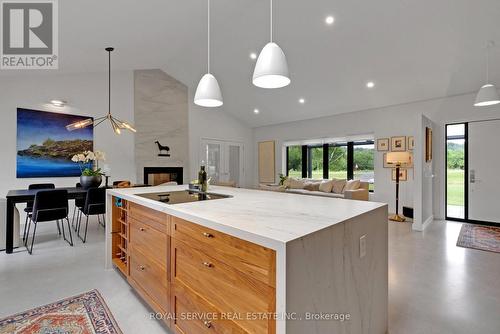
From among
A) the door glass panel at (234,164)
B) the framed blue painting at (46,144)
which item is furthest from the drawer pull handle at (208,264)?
the door glass panel at (234,164)

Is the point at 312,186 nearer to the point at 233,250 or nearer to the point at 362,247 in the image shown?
the point at 362,247

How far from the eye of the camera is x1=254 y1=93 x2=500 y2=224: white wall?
17.0ft

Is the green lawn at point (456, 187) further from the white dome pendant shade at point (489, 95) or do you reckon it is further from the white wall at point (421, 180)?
the white dome pendant shade at point (489, 95)

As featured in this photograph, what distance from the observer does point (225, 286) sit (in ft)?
4.16

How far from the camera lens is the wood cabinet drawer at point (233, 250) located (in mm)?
1046

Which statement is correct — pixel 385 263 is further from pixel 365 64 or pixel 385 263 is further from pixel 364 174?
pixel 364 174

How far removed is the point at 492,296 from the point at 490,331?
2.22 feet

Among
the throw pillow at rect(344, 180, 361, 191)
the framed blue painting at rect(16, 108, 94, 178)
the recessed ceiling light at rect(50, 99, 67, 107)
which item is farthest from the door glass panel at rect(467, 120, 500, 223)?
the recessed ceiling light at rect(50, 99, 67, 107)

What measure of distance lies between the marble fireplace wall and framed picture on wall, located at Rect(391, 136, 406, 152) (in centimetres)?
562

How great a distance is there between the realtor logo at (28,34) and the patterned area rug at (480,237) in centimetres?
659

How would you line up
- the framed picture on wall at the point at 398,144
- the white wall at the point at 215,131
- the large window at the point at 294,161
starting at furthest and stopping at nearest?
the large window at the point at 294,161 < the white wall at the point at 215,131 < the framed picture on wall at the point at 398,144

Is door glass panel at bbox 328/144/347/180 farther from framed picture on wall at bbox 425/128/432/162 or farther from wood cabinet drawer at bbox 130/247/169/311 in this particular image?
wood cabinet drawer at bbox 130/247/169/311

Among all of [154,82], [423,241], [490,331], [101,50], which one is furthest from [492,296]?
[154,82]

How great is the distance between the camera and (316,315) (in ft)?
3.63
